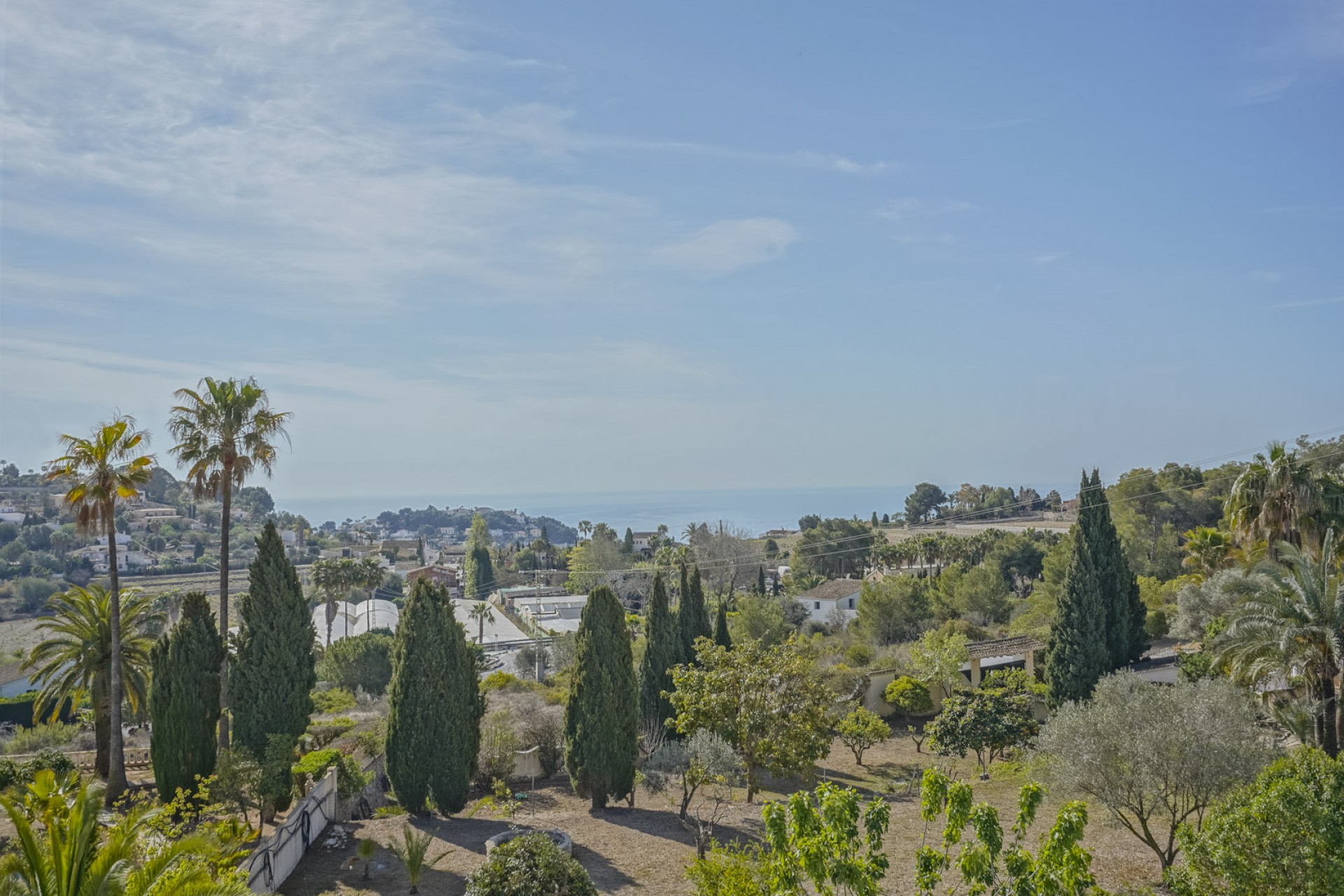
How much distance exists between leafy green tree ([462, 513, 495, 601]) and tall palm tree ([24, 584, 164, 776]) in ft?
285

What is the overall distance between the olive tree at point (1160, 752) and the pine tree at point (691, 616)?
48.7ft

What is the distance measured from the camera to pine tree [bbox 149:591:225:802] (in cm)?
1886

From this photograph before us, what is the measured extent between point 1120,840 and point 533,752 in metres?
15.2

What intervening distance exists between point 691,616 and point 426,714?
11.5m

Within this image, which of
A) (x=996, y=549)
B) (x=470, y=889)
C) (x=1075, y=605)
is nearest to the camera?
(x=470, y=889)

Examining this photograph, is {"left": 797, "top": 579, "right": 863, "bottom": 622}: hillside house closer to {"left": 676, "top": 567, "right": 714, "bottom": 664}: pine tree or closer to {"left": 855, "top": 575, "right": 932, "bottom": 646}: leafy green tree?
{"left": 855, "top": 575, "right": 932, "bottom": 646}: leafy green tree

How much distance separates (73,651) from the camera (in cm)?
2264

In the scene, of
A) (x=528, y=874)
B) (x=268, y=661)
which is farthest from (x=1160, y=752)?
(x=268, y=661)

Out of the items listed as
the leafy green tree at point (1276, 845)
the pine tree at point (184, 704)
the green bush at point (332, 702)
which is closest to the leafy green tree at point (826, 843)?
the leafy green tree at point (1276, 845)

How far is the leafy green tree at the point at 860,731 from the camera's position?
28.4 meters

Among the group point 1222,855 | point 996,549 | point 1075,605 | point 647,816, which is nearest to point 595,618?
point 647,816

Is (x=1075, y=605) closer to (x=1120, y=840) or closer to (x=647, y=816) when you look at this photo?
(x=1120, y=840)

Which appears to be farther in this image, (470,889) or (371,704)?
(371,704)

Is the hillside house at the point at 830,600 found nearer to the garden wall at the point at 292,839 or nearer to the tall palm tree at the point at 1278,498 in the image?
the tall palm tree at the point at 1278,498
